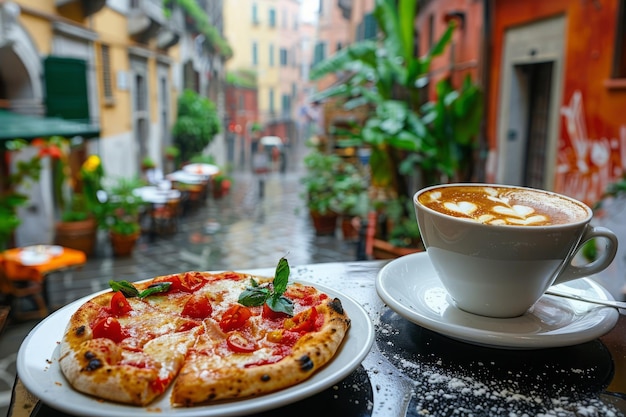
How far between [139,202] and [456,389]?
7.35 metres

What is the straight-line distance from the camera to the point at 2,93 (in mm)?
6730

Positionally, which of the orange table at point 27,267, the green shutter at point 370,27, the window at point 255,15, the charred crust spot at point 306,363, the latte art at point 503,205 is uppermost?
the window at point 255,15

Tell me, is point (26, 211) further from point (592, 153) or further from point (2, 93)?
point (592, 153)

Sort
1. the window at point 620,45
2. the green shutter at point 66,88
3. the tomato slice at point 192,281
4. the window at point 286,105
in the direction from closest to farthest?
the tomato slice at point 192,281
the window at point 620,45
the green shutter at point 66,88
the window at point 286,105

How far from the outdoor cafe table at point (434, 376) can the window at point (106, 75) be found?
29.5ft

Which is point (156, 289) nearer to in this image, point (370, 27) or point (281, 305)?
point (281, 305)

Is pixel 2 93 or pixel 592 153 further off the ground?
pixel 2 93

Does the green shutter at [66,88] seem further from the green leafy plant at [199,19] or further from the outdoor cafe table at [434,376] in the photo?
the outdoor cafe table at [434,376]

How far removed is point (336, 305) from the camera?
843 millimetres

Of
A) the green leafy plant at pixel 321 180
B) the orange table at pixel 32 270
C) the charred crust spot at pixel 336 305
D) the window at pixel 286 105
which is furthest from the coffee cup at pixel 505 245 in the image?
the window at pixel 286 105

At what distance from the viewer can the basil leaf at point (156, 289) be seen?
91 centimetres

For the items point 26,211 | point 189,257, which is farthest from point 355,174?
point 26,211

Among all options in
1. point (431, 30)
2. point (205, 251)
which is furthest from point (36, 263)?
point (431, 30)

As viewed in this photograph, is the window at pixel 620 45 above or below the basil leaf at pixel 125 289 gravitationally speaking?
above
